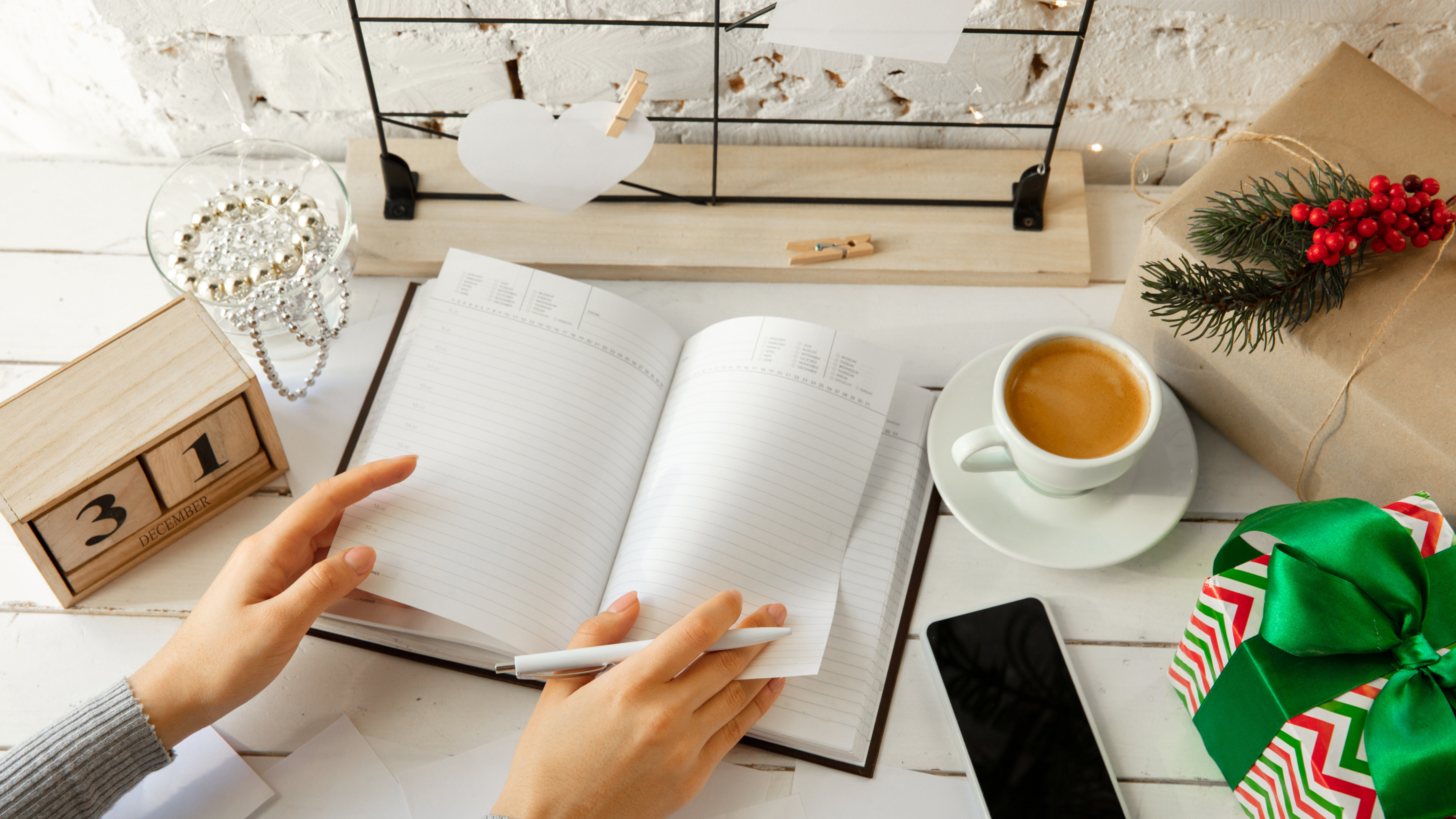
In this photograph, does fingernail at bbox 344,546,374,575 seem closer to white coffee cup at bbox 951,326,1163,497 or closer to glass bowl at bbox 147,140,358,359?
glass bowl at bbox 147,140,358,359

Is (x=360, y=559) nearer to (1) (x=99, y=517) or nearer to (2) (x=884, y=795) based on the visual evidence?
(1) (x=99, y=517)

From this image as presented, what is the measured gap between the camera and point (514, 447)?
0.81 metres

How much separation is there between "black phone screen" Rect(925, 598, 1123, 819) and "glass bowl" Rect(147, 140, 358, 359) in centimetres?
63

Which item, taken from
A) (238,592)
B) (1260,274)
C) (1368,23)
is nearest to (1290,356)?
(1260,274)

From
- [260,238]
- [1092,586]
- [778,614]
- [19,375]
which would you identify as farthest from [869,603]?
[19,375]

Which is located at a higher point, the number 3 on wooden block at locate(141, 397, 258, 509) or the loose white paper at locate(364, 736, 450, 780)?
the number 3 on wooden block at locate(141, 397, 258, 509)

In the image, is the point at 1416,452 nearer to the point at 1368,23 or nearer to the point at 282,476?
the point at 1368,23

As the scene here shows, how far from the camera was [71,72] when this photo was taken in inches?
41.0

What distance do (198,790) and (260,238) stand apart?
0.47 metres

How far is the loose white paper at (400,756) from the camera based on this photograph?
733 millimetres

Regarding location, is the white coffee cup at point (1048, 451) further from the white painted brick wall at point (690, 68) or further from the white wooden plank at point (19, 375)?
the white wooden plank at point (19, 375)

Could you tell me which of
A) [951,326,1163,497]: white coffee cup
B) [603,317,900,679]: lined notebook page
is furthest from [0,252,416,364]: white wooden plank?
[951,326,1163,497]: white coffee cup

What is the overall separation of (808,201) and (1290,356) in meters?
0.46

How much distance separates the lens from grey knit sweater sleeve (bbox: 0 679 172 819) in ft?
2.20
